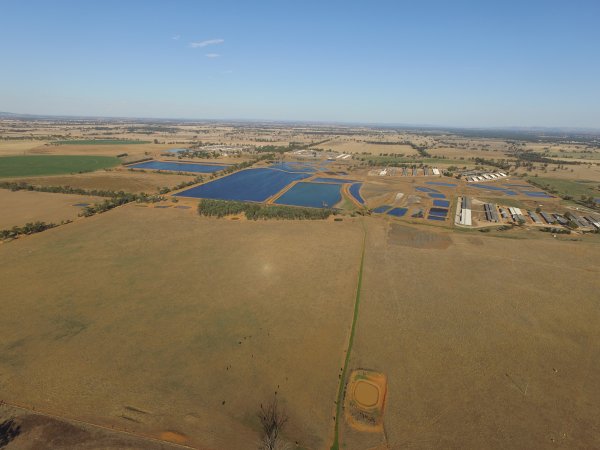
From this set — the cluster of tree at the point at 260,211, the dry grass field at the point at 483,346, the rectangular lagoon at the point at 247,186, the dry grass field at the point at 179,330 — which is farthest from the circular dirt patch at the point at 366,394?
the rectangular lagoon at the point at 247,186

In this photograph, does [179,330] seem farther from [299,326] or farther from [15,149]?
[15,149]

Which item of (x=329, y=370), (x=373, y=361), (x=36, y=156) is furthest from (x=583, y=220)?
(x=36, y=156)

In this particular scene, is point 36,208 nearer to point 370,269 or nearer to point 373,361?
point 370,269

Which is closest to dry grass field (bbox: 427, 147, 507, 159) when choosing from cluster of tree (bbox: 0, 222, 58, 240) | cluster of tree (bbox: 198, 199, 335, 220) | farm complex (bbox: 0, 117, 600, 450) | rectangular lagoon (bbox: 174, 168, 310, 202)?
rectangular lagoon (bbox: 174, 168, 310, 202)

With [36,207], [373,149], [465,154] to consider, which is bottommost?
[36,207]

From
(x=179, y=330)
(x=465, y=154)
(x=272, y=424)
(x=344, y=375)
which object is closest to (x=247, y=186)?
(x=179, y=330)

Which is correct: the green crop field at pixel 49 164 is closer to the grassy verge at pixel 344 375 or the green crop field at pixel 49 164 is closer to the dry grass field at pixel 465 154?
the grassy verge at pixel 344 375
